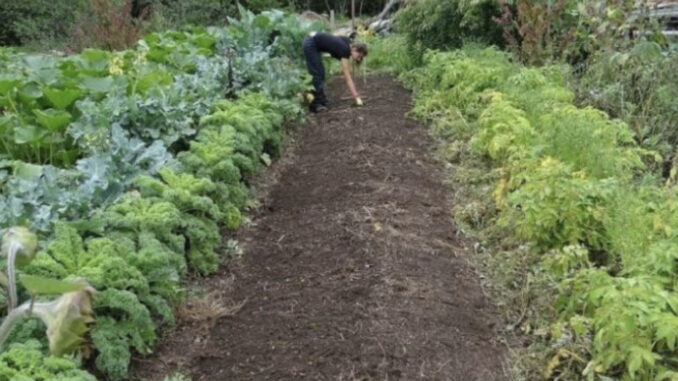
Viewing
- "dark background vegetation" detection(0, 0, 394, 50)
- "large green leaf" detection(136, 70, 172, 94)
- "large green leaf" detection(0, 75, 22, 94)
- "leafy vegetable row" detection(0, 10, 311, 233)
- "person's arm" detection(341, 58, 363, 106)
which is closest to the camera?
"leafy vegetable row" detection(0, 10, 311, 233)

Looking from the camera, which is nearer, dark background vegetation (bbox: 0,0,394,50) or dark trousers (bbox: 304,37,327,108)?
dark trousers (bbox: 304,37,327,108)

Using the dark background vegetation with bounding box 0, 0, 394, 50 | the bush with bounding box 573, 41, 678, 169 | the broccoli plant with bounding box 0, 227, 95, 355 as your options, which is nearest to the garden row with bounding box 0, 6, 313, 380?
the broccoli plant with bounding box 0, 227, 95, 355

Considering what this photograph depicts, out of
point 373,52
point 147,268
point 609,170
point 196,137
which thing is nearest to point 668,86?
point 609,170

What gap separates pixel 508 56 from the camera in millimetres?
7934

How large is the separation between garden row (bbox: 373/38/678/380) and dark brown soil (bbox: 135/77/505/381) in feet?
0.83

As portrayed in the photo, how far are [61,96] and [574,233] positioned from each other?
3684mm

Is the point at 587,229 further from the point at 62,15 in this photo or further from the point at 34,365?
the point at 62,15

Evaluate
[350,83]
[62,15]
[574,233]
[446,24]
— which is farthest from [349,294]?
[62,15]

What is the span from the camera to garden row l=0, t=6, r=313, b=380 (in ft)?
9.48

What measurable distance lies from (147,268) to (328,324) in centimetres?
91

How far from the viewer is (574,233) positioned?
11.8ft

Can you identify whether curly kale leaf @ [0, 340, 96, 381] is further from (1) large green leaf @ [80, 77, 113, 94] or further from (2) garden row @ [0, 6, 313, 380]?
(1) large green leaf @ [80, 77, 113, 94]

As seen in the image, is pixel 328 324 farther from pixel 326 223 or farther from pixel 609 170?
pixel 609 170

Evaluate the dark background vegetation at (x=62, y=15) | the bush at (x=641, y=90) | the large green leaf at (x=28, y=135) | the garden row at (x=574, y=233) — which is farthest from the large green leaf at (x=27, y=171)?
the dark background vegetation at (x=62, y=15)
